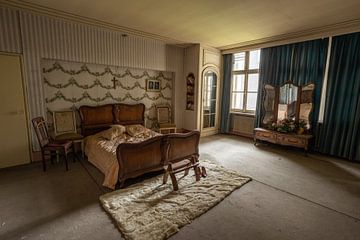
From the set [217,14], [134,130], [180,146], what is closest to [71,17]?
[134,130]

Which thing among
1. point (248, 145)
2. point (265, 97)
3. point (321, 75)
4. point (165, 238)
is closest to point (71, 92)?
point (165, 238)

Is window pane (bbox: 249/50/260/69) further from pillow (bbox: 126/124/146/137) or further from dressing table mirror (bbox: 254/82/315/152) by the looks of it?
pillow (bbox: 126/124/146/137)

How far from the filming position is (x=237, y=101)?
6262 mm

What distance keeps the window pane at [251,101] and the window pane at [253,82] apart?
157 millimetres

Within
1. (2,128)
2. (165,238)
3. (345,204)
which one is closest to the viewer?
(165,238)

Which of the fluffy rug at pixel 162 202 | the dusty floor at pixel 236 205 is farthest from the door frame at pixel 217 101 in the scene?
the fluffy rug at pixel 162 202

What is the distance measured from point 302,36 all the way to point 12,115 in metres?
6.24

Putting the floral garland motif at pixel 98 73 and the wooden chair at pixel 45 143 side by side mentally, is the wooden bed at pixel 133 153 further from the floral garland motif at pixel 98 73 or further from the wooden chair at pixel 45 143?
the floral garland motif at pixel 98 73

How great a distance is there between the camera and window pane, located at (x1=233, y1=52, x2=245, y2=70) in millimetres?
5984

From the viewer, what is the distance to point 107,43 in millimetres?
4352

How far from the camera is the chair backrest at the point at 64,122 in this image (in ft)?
12.9

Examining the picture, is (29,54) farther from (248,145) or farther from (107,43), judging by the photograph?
(248,145)

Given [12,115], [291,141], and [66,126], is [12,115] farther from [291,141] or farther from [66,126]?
[291,141]

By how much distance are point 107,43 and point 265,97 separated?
14.1ft
